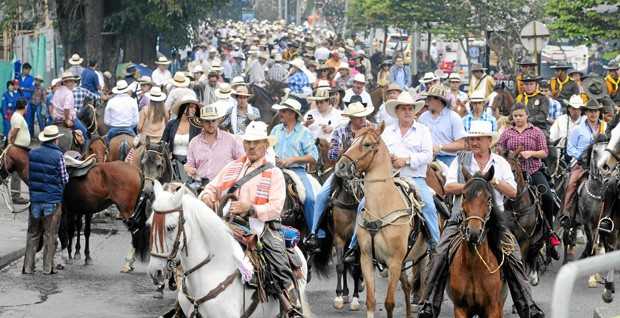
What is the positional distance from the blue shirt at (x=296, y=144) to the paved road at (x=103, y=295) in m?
1.71

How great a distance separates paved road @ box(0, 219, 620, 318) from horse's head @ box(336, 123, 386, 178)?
2.07m

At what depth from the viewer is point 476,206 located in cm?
1086

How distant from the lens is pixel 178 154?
1803 centimetres

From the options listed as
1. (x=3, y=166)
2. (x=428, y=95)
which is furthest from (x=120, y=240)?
(x=428, y=95)

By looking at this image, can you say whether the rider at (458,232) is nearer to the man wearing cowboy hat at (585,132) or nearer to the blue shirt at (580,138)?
the man wearing cowboy hat at (585,132)

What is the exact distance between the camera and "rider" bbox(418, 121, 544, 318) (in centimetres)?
1171

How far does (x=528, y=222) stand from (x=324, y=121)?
4.88m

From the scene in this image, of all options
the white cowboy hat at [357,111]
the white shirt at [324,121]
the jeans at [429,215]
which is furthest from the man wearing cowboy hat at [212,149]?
the white shirt at [324,121]

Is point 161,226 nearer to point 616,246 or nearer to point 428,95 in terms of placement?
point 428,95

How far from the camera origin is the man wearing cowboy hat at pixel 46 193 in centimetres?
1728

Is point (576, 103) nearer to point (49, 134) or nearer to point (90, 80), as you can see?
point (49, 134)

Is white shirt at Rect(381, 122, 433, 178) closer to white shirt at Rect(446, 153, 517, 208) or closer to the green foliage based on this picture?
white shirt at Rect(446, 153, 517, 208)

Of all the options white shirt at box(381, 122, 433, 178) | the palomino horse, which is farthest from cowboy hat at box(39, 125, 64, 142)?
the palomino horse

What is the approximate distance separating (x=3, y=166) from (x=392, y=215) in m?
8.53
